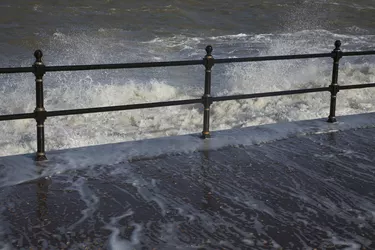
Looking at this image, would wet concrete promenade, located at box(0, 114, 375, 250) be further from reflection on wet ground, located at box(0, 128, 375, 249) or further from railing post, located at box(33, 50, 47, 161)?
railing post, located at box(33, 50, 47, 161)

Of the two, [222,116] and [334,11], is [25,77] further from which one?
[334,11]

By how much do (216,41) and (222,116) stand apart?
49.5 feet

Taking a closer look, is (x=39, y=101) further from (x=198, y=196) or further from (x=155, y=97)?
(x=155, y=97)

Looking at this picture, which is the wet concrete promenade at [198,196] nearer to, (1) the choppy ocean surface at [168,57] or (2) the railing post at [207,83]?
(2) the railing post at [207,83]

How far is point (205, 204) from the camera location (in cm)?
535

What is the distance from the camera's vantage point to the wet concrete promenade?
4637mm

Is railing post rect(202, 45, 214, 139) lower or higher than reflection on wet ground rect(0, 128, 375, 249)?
higher

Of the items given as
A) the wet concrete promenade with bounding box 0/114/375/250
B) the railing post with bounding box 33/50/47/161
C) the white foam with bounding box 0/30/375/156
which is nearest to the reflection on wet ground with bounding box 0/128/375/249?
the wet concrete promenade with bounding box 0/114/375/250

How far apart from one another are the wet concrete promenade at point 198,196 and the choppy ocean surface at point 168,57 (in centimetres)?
637

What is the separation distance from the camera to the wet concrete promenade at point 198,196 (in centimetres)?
464

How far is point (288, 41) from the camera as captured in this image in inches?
1241

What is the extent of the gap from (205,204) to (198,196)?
211mm

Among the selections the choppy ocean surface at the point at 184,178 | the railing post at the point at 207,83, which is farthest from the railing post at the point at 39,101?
the railing post at the point at 207,83

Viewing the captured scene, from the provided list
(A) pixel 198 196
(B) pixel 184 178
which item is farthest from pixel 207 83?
(A) pixel 198 196
